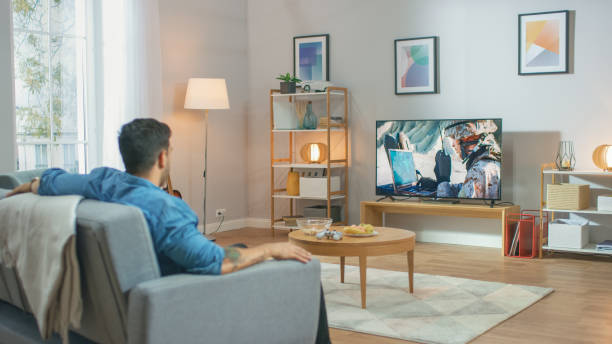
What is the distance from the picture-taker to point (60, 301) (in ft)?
6.67

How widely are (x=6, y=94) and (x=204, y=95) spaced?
1.81 m

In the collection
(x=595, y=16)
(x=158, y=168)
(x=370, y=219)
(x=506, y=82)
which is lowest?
(x=370, y=219)

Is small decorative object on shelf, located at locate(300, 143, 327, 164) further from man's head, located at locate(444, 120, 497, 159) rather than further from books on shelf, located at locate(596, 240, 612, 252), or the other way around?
books on shelf, located at locate(596, 240, 612, 252)

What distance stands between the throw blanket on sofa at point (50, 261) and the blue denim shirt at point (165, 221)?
0.11 m

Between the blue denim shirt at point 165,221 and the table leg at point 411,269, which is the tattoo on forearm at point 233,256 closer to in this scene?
the blue denim shirt at point 165,221

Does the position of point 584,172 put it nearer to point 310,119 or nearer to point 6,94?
point 310,119

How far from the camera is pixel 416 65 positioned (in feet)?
20.1

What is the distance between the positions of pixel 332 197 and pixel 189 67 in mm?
1919

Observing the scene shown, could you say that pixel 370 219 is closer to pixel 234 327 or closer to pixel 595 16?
pixel 595 16

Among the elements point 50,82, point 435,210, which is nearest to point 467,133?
point 435,210

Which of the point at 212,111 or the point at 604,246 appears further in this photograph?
the point at 212,111

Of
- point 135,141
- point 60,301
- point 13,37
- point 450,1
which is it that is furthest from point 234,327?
point 450,1

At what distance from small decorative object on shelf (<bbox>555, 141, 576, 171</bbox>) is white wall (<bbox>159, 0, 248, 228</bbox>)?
3324 millimetres

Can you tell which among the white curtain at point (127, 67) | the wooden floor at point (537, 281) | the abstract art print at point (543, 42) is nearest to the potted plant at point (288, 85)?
the white curtain at point (127, 67)
